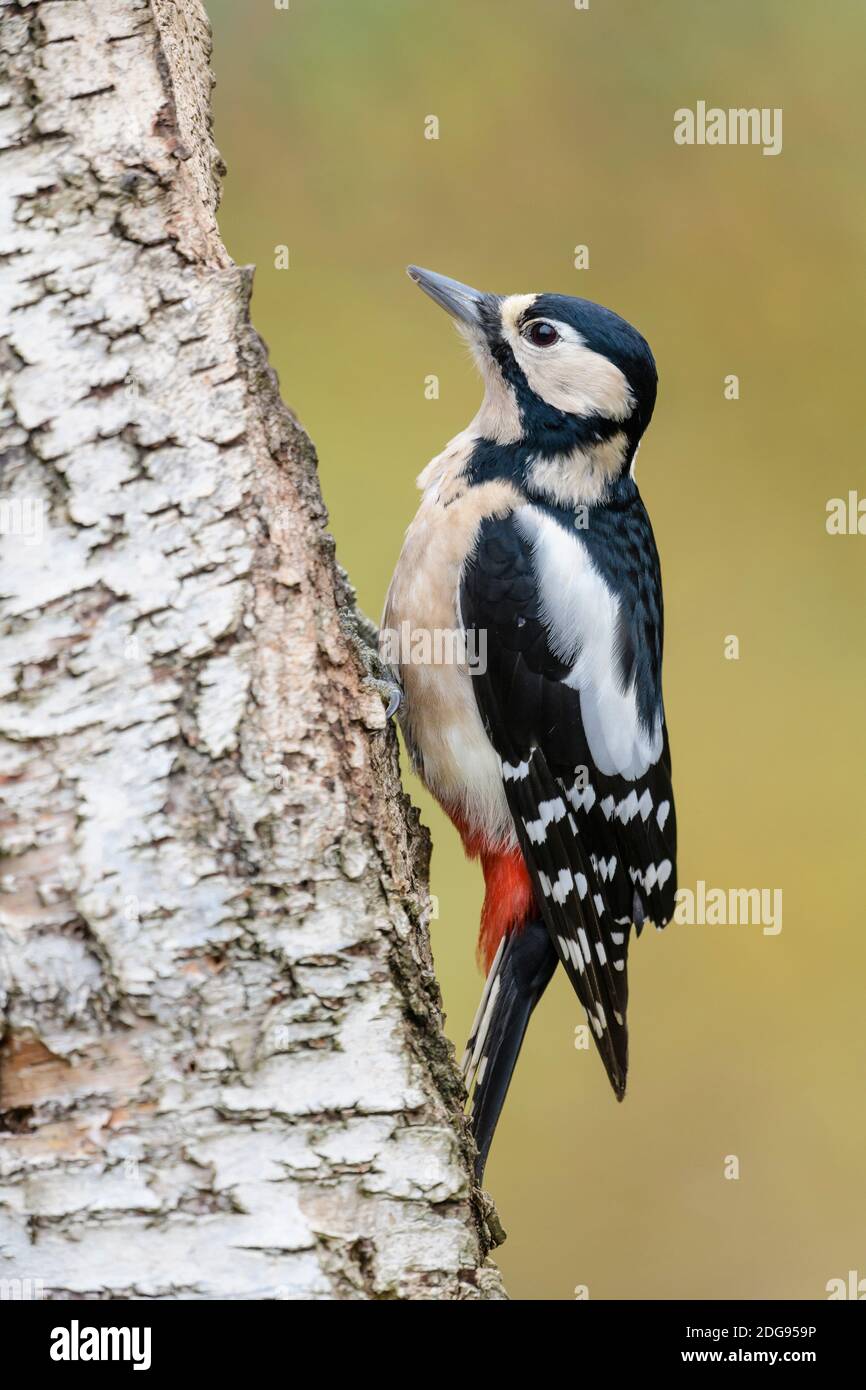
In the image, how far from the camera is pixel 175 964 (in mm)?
1490

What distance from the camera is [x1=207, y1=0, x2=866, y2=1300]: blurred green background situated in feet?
12.2

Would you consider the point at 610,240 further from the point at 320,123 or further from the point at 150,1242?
the point at 150,1242

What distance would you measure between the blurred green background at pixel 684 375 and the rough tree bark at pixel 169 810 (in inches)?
81.3

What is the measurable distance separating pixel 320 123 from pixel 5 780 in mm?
2948

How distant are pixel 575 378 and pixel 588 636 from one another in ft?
1.67

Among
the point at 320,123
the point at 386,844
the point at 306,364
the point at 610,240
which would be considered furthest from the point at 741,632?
the point at 386,844

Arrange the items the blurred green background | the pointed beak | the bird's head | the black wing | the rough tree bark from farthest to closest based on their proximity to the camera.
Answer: the blurred green background → the pointed beak → the bird's head → the black wing → the rough tree bark

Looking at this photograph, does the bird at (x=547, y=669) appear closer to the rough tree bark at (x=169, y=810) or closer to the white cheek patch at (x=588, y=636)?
the white cheek patch at (x=588, y=636)

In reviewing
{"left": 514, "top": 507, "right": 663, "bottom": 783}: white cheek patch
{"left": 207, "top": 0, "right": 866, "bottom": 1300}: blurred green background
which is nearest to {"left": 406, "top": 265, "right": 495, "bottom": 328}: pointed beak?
{"left": 514, "top": 507, "right": 663, "bottom": 783}: white cheek patch

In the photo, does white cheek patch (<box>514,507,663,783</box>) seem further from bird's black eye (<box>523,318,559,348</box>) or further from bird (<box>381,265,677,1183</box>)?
bird's black eye (<box>523,318,559,348</box>)

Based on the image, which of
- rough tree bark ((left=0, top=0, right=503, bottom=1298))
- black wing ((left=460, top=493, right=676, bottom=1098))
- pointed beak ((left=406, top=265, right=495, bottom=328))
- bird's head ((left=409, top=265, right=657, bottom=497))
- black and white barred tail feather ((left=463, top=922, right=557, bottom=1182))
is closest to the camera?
rough tree bark ((left=0, top=0, right=503, bottom=1298))

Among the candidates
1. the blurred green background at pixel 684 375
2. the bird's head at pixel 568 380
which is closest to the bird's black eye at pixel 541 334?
the bird's head at pixel 568 380

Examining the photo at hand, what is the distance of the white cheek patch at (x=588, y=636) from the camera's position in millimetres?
2400

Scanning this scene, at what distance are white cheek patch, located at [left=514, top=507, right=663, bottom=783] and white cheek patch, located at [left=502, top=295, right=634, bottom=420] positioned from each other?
0.80 ft
